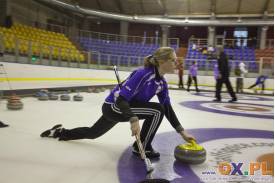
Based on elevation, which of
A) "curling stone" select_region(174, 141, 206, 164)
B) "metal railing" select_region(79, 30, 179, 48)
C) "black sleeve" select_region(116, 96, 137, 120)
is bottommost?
"curling stone" select_region(174, 141, 206, 164)

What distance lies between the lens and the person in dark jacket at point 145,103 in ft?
6.60

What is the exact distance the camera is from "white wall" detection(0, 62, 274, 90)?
24.3 feet

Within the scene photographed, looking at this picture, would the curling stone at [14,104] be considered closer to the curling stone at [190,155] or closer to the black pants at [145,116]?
the black pants at [145,116]

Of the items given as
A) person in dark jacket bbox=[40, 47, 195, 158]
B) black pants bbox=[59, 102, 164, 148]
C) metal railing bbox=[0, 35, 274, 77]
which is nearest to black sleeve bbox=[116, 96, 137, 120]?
person in dark jacket bbox=[40, 47, 195, 158]

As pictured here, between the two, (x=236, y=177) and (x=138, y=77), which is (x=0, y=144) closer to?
(x=138, y=77)

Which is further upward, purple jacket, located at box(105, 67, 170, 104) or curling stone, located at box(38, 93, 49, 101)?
purple jacket, located at box(105, 67, 170, 104)

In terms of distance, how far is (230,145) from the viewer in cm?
272

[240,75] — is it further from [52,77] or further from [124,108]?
[124,108]

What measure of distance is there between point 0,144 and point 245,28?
22.3 metres

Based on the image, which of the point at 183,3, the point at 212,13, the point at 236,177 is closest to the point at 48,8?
the point at 183,3

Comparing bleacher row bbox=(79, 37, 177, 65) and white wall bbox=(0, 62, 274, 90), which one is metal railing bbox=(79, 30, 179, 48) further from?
white wall bbox=(0, 62, 274, 90)

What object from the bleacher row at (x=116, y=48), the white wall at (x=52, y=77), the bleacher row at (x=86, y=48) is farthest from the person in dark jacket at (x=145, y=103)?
the bleacher row at (x=116, y=48)

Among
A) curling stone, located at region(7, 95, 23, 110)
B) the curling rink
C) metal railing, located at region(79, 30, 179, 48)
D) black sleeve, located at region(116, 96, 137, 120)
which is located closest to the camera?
the curling rink

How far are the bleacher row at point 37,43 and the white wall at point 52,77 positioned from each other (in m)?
0.49
